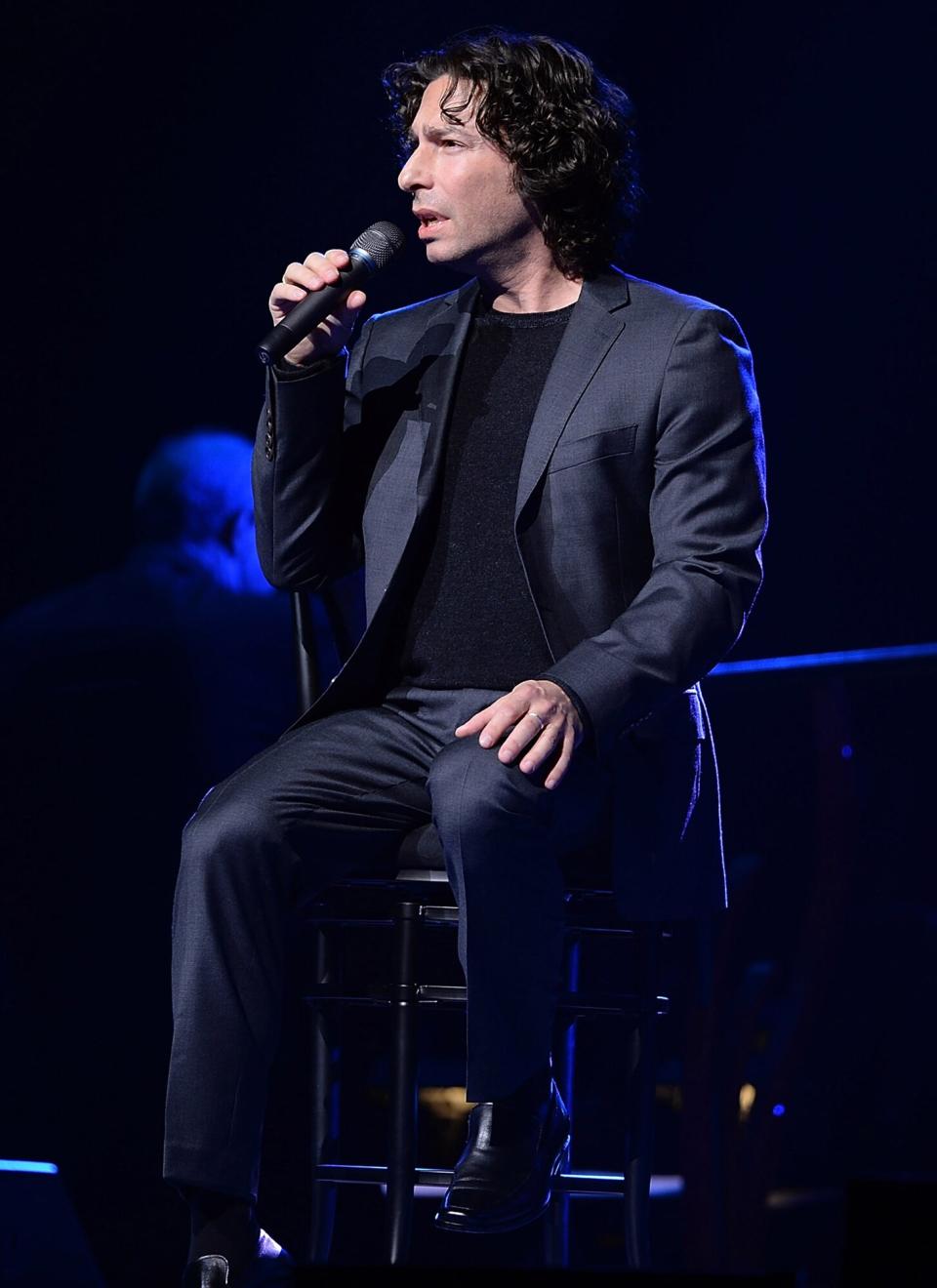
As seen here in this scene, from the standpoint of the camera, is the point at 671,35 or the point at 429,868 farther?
the point at 671,35

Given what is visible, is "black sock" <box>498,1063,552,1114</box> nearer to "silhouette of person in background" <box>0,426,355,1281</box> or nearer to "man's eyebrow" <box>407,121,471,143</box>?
"man's eyebrow" <box>407,121,471,143</box>

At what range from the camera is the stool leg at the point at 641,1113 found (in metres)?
1.83

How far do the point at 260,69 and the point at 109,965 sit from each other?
2.11m

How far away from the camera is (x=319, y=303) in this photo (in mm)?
1784

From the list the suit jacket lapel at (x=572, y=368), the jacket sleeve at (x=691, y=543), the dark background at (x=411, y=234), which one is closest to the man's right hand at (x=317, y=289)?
the suit jacket lapel at (x=572, y=368)

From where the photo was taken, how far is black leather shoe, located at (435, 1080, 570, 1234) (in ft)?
4.88

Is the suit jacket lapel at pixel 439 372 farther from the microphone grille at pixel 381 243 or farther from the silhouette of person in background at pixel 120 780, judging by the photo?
the silhouette of person in background at pixel 120 780

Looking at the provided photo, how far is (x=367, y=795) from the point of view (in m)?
1.77

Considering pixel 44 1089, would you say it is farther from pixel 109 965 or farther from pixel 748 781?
pixel 748 781

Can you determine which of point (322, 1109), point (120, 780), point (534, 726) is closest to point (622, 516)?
point (534, 726)

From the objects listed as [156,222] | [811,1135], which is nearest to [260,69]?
[156,222]

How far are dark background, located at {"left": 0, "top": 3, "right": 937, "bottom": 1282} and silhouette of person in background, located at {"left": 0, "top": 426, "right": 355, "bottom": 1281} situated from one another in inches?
8.8

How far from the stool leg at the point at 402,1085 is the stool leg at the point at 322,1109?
0.20 m

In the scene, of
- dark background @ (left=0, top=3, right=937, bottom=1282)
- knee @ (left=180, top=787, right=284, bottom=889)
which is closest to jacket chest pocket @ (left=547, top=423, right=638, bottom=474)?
knee @ (left=180, top=787, right=284, bottom=889)
